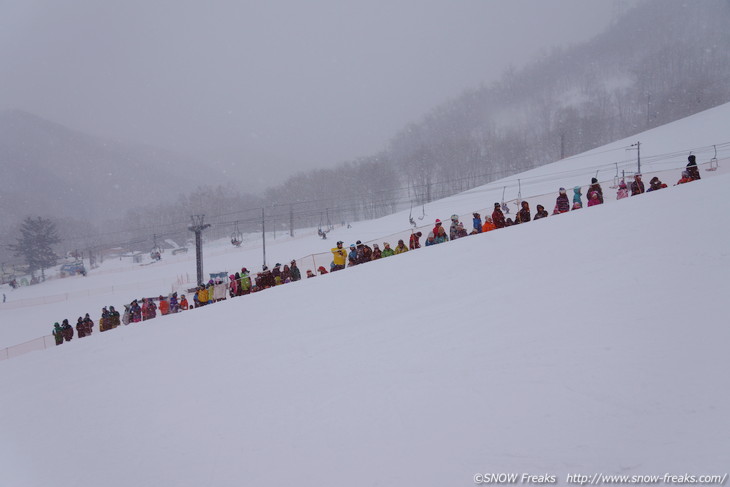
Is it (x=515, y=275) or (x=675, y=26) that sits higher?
(x=675, y=26)

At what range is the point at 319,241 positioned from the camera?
41.2m

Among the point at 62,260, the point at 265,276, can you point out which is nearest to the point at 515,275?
the point at 265,276

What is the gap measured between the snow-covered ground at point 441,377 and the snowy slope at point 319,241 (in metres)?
20.5

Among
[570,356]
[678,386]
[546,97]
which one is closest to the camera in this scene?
[678,386]

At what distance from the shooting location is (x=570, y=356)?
4992 millimetres

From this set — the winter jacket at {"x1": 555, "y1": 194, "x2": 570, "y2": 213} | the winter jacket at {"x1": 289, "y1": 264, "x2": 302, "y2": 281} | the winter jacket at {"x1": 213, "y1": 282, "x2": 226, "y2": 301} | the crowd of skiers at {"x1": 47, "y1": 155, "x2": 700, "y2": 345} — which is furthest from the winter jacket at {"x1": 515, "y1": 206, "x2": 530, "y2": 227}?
the winter jacket at {"x1": 213, "y1": 282, "x2": 226, "y2": 301}

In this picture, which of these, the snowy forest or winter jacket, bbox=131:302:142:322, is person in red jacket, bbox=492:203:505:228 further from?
the snowy forest

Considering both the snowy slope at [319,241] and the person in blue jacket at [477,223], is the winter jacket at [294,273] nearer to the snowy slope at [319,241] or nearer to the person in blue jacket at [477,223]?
the person in blue jacket at [477,223]

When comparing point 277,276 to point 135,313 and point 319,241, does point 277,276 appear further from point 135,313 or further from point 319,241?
point 319,241

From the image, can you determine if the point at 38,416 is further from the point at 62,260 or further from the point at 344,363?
Answer: the point at 62,260

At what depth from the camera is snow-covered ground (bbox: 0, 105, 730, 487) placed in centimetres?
401

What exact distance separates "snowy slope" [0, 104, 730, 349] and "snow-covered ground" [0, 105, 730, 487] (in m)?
20.5

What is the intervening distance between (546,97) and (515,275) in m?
113

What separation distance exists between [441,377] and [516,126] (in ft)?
331
